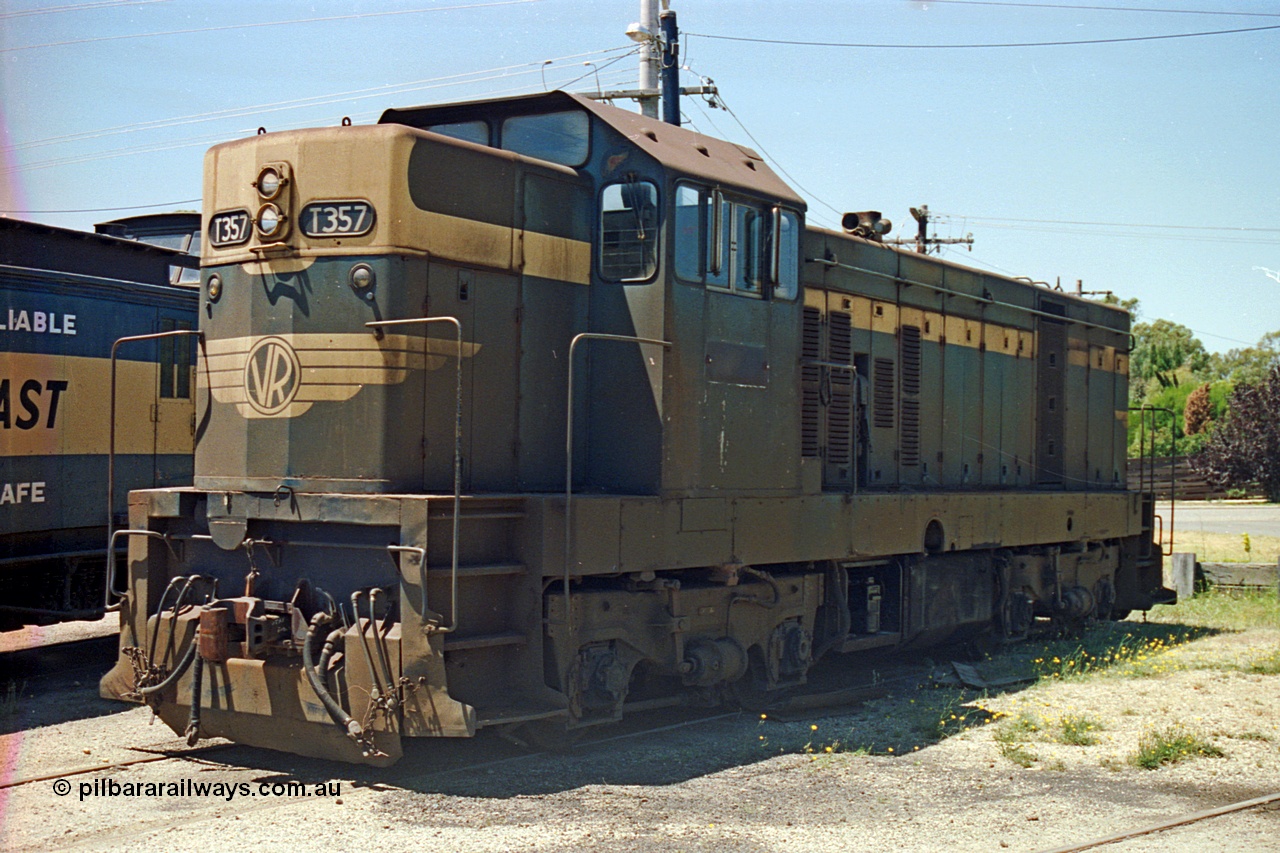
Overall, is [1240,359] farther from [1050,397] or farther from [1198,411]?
[1050,397]

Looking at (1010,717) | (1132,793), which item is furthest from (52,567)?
(1132,793)

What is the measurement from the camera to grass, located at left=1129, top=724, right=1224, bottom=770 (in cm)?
750

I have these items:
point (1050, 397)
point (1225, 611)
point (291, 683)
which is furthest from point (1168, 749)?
point (1225, 611)

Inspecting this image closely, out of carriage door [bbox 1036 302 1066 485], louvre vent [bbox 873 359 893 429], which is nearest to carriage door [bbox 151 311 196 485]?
louvre vent [bbox 873 359 893 429]

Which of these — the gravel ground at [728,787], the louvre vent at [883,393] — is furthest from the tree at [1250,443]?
the gravel ground at [728,787]

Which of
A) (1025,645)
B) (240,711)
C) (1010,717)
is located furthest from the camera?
(1025,645)

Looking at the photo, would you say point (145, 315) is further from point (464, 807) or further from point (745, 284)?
point (464, 807)

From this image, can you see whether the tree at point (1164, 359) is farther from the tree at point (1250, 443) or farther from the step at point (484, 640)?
the step at point (484, 640)

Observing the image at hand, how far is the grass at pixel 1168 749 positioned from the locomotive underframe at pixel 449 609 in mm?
2401

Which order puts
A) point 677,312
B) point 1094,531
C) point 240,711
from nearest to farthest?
point 240,711, point 677,312, point 1094,531

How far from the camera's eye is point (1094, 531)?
13273 millimetres

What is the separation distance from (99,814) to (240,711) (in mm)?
934

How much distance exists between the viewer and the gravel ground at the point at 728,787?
573 cm

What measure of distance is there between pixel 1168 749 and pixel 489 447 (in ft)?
14.8
